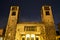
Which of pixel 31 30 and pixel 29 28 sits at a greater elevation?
pixel 29 28

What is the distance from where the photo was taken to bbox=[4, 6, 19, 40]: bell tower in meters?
29.4

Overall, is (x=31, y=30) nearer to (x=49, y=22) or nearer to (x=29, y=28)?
(x=29, y=28)

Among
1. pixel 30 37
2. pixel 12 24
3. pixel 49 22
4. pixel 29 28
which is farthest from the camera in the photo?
pixel 49 22

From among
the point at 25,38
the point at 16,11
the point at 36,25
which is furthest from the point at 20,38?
the point at 16,11

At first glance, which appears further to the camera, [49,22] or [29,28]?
[49,22]

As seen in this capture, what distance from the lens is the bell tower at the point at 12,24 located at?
96.5 feet

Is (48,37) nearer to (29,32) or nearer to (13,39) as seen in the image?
(29,32)

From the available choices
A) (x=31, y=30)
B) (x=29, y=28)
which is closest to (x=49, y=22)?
(x=31, y=30)

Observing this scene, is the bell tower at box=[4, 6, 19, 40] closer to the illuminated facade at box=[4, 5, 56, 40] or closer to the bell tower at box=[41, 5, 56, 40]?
the illuminated facade at box=[4, 5, 56, 40]

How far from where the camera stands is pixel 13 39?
28.7m

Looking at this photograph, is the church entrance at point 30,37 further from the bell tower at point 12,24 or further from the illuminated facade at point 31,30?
the bell tower at point 12,24

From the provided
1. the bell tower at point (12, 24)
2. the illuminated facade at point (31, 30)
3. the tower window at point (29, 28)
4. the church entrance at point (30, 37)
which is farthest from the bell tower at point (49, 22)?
the bell tower at point (12, 24)

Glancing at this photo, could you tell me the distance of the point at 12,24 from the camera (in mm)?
31391

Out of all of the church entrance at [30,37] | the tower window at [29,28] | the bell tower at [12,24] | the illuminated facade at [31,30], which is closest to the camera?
the church entrance at [30,37]
